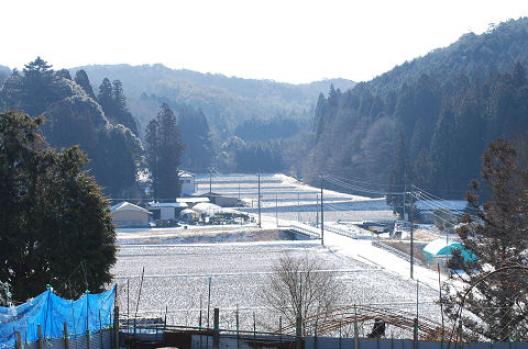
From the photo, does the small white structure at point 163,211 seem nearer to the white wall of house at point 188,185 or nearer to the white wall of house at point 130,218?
the white wall of house at point 130,218

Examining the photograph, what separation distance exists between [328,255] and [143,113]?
118374 mm

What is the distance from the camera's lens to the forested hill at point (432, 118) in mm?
66250

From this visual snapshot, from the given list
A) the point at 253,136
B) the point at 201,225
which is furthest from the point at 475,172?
the point at 253,136

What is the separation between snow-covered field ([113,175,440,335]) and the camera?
2543 cm

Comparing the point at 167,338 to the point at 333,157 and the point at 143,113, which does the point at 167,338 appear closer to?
the point at 333,157

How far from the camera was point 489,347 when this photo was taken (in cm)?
1366

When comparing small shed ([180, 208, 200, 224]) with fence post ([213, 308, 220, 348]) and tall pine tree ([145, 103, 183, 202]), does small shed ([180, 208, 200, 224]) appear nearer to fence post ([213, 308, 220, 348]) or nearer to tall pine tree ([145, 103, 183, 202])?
tall pine tree ([145, 103, 183, 202])

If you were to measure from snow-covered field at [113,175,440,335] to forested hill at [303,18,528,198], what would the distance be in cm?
1842

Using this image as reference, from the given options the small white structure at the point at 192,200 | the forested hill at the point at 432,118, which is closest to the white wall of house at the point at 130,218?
the small white structure at the point at 192,200

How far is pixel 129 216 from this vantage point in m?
Answer: 55.9

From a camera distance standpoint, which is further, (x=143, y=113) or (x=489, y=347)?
(x=143, y=113)

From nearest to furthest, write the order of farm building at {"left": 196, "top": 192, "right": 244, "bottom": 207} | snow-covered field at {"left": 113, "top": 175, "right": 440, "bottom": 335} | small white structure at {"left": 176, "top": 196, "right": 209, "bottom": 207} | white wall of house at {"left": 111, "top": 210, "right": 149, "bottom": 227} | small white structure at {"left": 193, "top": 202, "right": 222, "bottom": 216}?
snow-covered field at {"left": 113, "top": 175, "right": 440, "bottom": 335}
white wall of house at {"left": 111, "top": 210, "right": 149, "bottom": 227}
small white structure at {"left": 193, "top": 202, "right": 222, "bottom": 216}
small white structure at {"left": 176, "top": 196, "right": 209, "bottom": 207}
farm building at {"left": 196, "top": 192, "right": 244, "bottom": 207}

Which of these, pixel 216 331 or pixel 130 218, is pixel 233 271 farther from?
pixel 130 218

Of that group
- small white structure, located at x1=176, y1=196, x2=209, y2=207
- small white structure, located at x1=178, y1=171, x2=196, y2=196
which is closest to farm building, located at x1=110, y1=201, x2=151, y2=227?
small white structure, located at x1=176, y1=196, x2=209, y2=207
